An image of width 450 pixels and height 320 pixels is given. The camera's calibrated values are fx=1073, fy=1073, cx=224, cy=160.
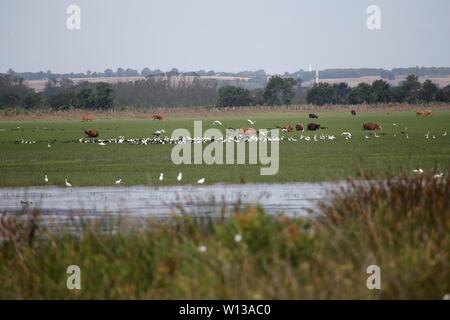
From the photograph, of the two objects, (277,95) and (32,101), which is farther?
(277,95)

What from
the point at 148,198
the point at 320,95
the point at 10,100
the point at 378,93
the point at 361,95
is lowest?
the point at 10,100

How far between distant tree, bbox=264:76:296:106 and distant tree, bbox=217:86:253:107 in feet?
9.23

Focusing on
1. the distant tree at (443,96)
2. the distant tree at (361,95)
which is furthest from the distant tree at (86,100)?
the distant tree at (443,96)

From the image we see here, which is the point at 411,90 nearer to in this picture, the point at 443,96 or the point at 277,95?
the point at 443,96

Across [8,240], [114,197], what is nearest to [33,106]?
[114,197]

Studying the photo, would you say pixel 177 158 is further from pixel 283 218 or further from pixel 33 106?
pixel 33 106

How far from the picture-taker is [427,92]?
146 metres

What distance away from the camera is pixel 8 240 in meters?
16.1

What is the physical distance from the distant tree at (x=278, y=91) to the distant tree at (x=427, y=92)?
17703mm

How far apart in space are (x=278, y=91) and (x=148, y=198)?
120m

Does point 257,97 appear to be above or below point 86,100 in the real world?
below

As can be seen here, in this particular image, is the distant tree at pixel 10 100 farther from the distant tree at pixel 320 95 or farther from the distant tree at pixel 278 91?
the distant tree at pixel 320 95

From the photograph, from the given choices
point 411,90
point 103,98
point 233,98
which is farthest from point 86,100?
point 411,90
